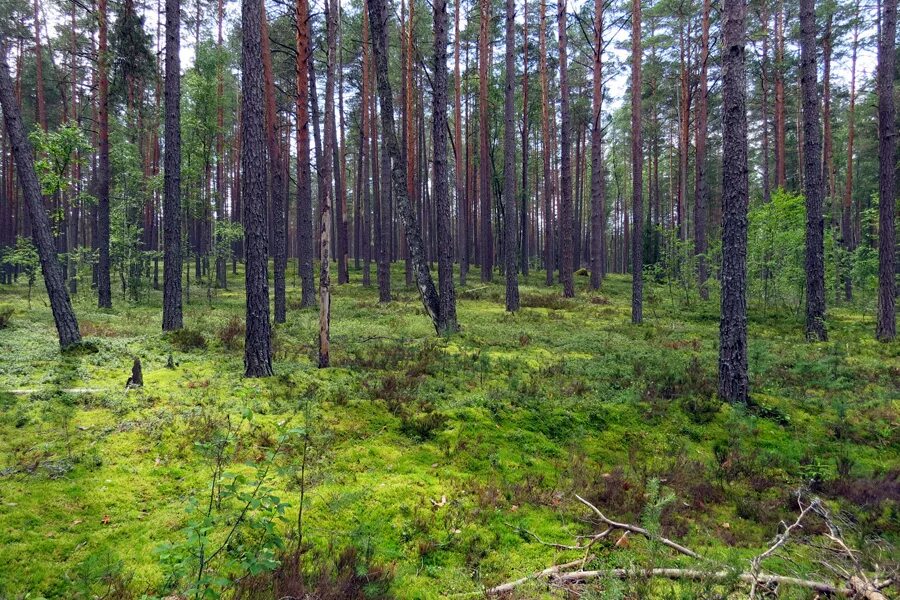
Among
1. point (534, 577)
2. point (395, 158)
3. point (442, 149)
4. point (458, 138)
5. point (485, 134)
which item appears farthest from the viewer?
point (458, 138)

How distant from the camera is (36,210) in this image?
8.99 metres

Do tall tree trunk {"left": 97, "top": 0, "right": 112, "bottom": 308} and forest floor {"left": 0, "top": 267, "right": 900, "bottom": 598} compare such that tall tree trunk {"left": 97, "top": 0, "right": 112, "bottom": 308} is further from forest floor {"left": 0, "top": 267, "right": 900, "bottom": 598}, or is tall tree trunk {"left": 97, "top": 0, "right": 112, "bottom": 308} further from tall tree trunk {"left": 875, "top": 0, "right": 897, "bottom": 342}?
tall tree trunk {"left": 875, "top": 0, "right": 897, "bottom": 342}

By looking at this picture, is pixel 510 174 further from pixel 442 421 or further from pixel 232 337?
pixel 442 421

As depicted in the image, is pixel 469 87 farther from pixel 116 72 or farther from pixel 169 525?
pixel 169 525

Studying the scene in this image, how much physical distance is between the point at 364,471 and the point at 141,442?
2632mm

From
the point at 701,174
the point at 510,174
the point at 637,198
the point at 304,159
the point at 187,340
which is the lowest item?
the point at 187,340

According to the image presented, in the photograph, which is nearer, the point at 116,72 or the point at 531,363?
the point at 531,363

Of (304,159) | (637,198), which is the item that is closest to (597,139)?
(637,198)

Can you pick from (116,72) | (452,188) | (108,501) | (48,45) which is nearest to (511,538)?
(108,501)

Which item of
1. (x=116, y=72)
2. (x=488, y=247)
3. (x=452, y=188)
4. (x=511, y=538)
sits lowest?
(x=511, y=538)

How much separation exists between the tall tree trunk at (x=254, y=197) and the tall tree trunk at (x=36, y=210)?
4273mm

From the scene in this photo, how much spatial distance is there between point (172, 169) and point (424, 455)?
1170cm

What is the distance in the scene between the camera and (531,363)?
10039 millimetres

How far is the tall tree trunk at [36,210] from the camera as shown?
866 centimetres
